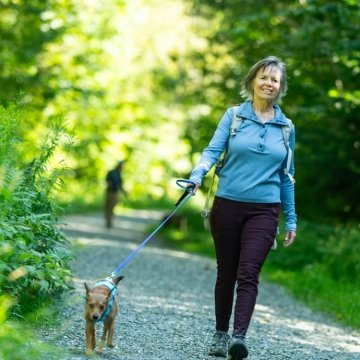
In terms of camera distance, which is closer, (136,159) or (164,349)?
(164,349)

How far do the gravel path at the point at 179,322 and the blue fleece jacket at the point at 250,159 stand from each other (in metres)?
1.36

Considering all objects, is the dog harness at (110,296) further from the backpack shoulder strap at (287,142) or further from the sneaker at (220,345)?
the backpack shoulder strap at (287,142)

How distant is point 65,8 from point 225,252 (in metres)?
21.3

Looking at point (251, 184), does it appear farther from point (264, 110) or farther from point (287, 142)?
point (264, 110)

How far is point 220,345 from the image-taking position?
7441 mm

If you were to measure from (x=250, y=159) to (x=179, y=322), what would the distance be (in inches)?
114

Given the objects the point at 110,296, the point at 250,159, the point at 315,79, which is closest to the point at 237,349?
the point at 110,296

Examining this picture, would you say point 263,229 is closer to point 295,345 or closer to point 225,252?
point 225,252

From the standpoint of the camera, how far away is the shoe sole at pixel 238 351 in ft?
21.9

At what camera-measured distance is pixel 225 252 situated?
716 cm

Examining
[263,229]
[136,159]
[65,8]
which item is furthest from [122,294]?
[136,159]

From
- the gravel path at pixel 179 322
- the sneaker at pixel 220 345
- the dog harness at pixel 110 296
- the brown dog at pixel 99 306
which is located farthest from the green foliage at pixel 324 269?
the dog harness at pixel 110 296

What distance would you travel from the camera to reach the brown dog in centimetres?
640

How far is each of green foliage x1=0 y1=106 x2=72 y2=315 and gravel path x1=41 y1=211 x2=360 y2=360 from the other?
36 centimetres
